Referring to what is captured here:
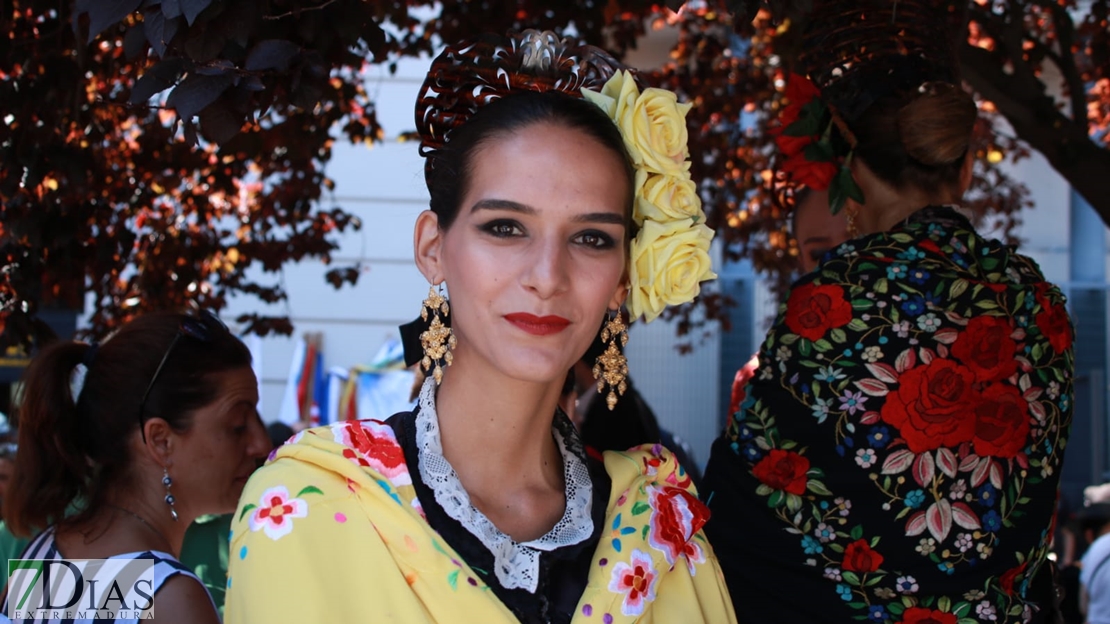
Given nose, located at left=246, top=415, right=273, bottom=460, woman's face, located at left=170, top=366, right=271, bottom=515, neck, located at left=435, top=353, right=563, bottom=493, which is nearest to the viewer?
neck, located at left=435, top=353, right=563, bottom=493

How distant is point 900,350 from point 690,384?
8.07 m

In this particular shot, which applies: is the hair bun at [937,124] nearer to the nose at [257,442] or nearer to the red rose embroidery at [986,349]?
the red rose embroidery at [986,349]

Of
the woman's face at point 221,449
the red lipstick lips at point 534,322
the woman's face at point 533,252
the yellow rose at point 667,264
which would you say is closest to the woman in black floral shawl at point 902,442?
the yellow rose at point 667,264

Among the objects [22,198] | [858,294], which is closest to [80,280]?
[22,198]

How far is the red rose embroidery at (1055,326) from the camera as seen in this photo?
2561 mm

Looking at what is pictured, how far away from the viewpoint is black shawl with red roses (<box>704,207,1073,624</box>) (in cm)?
240

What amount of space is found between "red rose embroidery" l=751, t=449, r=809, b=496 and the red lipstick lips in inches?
30.4

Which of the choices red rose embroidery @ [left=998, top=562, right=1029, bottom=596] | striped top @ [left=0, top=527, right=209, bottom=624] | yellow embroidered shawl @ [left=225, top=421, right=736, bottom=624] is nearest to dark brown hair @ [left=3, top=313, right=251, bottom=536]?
striped top @ [left=0, top=527, right=209, bottom=624]

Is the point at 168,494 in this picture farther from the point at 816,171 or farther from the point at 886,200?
the point at 886,200

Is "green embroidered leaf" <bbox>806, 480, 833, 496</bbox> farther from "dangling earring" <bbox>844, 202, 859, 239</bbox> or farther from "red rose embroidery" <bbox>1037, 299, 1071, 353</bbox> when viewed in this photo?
"dangling earring" <bbox>844, 202, 859, 239</bbox>

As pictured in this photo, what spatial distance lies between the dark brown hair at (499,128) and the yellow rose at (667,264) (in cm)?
17

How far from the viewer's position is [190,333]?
3086 millimetres

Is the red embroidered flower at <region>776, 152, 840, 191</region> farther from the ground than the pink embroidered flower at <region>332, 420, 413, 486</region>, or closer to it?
farther from the ground

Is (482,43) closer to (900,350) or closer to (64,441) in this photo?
(900,350)
